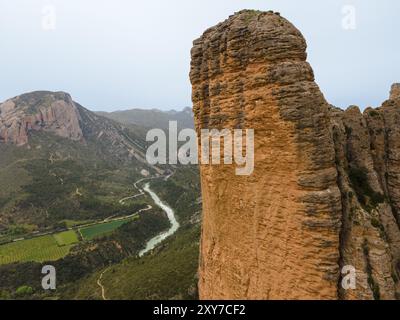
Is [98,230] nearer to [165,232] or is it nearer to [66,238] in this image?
[66,238]

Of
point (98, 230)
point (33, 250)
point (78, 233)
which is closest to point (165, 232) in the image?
point (98, 230)

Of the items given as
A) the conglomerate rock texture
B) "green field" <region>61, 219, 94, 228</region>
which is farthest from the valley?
the conglomerate rock texture

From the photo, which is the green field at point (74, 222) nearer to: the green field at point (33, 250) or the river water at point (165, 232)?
the green field at point (33, 250)

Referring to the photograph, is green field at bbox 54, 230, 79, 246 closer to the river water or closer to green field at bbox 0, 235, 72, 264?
green field at bbox 0, 235, 72, 264

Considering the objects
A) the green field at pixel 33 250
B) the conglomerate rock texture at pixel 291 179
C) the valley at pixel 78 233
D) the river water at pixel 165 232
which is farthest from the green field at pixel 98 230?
the conglomerate rock texture at pixel 291 179

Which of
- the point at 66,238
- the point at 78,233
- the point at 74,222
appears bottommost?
the point at 66,238
